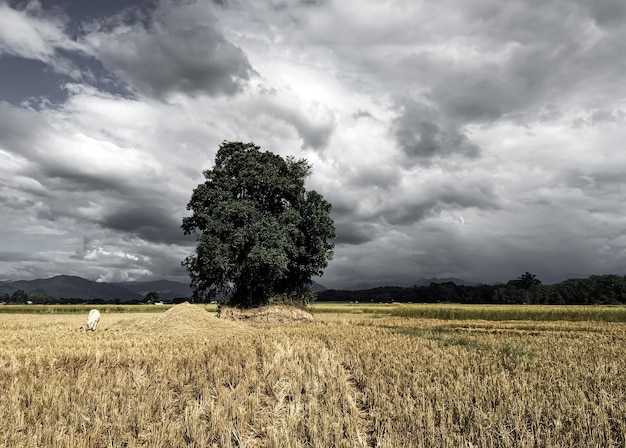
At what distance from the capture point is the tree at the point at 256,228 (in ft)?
112

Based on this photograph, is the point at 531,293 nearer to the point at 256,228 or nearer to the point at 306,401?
the point at 256,228

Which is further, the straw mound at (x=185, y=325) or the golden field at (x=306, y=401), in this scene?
the straw mound at (x=185, y=325)

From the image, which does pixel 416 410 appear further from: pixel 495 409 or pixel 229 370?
pixel 229 370

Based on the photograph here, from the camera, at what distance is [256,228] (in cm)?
3450

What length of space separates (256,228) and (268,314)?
7.55m

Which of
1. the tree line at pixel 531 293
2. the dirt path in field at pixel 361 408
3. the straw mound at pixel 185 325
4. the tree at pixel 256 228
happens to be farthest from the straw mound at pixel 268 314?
the tree line at pixel 531 293

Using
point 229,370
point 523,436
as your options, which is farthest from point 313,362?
point 523,436

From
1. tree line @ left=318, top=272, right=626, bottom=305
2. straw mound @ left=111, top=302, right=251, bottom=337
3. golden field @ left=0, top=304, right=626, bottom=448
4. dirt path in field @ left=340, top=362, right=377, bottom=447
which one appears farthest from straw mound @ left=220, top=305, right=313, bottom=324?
tree line @ left=318, top=272, right=626, bottom=305

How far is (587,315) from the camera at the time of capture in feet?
155

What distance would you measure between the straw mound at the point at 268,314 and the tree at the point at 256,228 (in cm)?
167

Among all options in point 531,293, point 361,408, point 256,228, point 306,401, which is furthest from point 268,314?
point 531,293

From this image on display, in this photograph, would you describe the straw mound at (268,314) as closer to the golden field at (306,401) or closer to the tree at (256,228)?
the tree at (256,228)

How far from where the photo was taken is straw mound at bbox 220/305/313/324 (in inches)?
1334

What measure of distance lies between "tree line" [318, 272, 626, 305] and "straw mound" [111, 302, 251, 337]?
9498cm
